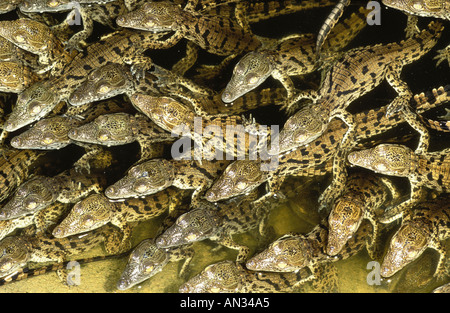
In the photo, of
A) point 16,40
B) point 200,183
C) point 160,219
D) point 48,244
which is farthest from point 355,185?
point 16,40

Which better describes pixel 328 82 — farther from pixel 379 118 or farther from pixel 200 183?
pixel 200 183

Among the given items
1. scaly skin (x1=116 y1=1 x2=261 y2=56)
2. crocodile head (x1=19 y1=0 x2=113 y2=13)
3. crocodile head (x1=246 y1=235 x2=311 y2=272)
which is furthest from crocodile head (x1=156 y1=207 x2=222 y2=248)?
crocodile head (x1=19 y1=0 x2=113 y2=13)

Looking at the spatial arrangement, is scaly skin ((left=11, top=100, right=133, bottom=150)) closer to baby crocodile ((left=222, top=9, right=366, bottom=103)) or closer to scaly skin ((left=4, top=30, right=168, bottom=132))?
scaly skin ((left=4, top=30, right=168, bottom=132))

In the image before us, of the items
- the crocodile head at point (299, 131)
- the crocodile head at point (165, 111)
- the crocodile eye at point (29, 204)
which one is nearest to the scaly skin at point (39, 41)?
the crocodile head at point (165, 111)

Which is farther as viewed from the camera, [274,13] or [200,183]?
[274,13]

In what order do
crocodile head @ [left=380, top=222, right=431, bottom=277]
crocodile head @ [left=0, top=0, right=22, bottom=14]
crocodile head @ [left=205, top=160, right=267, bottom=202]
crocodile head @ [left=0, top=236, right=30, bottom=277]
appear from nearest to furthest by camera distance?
crocodile head @ [left=380, top=222, right=431, bottom=277], crocodile head @ [left=205, top=160, right=267, bottom=202], crocodile head @ [left=0, top=236, right=30, bottom=277], crocodile head @ [left=0, top=0, right=22, bottom=14]

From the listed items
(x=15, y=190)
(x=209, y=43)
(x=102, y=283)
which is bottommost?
(x=102, y=283)

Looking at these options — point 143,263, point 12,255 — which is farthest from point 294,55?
point 12,255
